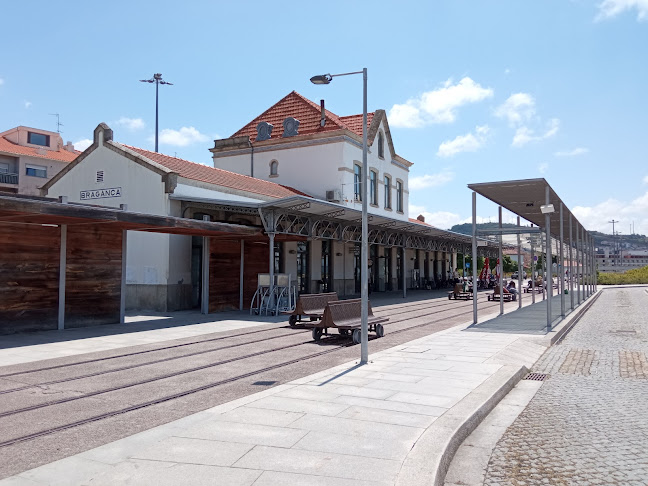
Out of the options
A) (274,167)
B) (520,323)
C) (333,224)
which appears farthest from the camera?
(274,167)

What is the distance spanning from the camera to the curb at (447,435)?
4.43 m

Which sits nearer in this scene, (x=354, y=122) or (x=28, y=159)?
(x=354, y=122)

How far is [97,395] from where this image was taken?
24.7 ft

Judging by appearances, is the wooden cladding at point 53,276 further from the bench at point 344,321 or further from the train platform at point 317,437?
the train platform at point 317,437

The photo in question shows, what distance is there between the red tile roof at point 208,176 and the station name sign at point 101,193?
5.96 feet

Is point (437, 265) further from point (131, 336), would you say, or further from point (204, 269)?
point (131, 336)

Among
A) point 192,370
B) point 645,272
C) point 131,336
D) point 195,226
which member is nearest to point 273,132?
point 195,226

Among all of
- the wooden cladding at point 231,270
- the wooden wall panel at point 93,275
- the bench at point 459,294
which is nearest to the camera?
the wooden wall panel at point 93,275

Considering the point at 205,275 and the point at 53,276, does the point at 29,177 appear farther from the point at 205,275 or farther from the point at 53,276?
the point at 53,276

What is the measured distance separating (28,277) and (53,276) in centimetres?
72

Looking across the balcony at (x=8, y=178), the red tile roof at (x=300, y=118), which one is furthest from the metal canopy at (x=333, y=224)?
the balcony at (x=8, y=178)

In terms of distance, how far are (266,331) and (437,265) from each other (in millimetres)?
36308

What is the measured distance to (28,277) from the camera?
14070mm

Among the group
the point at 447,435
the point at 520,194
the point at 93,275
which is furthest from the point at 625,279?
the point at 447,435
